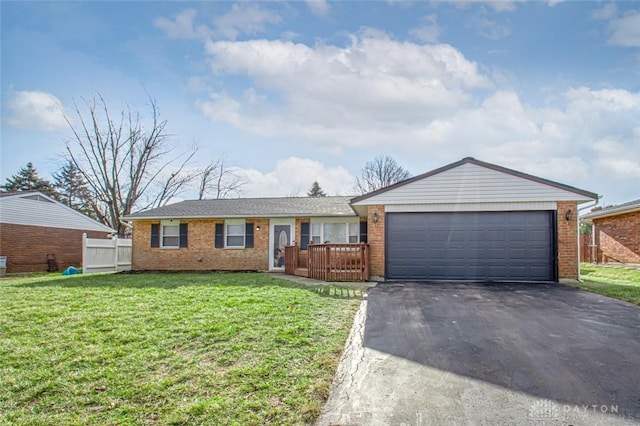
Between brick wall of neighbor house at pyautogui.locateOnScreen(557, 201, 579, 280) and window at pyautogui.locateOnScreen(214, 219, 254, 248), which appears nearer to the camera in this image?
brick wall of neighbor house at pyautogui.locateOnScreen(557, 201, 579, 280)

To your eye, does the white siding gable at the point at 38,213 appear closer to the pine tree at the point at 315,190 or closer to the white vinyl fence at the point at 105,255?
the white vinyl fence at the point at 105,255

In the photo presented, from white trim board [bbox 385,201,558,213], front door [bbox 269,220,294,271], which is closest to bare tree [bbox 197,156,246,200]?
front door [bbox 269,220,294,271]

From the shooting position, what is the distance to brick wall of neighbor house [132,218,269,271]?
15.3 meters

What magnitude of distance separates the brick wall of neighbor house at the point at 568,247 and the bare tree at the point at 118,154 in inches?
1053

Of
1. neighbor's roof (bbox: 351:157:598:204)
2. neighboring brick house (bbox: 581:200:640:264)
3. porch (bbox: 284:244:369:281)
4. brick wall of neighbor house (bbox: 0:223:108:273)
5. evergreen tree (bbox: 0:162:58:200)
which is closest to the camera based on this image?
neighbor's roof (bbox: 351:157:598:204)

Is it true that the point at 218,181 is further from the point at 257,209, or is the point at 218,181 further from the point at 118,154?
the point at 257,209

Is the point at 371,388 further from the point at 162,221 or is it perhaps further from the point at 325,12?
the point at 162,221

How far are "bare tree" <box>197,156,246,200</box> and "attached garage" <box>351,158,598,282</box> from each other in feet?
79.5

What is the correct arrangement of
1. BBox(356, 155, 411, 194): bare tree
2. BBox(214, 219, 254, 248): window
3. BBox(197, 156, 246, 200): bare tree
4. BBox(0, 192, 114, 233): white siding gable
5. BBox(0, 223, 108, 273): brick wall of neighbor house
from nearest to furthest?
BBox(214, 219, 254, 248): window → BBox(0, 223, 108, 273): brick wall of neighbor house → BBox(0, 192, 114, 233): white siding gable → BBox(197, 156, 246, 200): bare tree → BBox(356, 155, 411, 194): bare tree

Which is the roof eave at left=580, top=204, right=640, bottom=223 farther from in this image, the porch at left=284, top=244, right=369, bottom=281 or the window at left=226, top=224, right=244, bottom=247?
the window at left=226, top=224, right=244, bottom=247

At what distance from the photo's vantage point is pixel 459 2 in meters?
9.64

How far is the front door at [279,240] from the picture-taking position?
15.1 metres

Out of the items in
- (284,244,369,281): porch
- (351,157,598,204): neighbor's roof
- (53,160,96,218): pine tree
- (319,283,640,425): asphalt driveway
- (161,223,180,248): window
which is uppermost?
(53,160,96,218): pine tree

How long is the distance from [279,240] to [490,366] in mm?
11974
